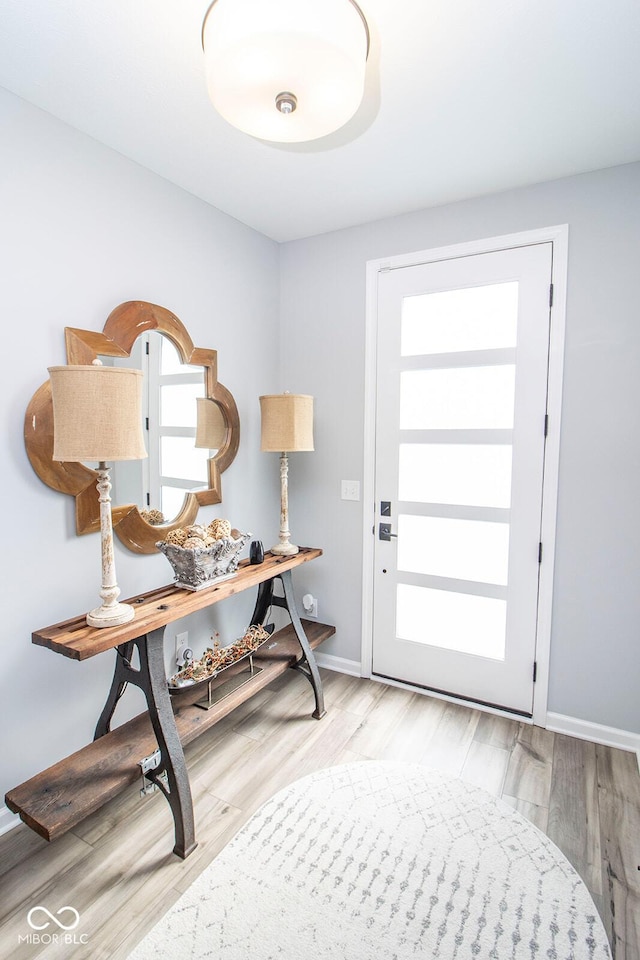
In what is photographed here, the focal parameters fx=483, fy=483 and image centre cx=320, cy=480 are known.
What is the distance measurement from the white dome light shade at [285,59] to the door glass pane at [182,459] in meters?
1.40

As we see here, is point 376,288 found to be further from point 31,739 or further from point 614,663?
point 31,739

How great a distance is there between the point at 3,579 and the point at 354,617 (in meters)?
1.85

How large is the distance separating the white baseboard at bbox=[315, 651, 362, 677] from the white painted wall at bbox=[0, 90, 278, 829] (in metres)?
1.18

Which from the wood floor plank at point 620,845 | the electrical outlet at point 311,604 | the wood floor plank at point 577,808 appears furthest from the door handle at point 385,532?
the wood floor plank at point 620,845

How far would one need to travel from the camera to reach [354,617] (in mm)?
2904

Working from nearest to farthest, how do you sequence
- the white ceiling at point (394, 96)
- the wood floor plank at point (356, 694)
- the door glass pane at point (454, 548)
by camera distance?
1. the white ceiling at point (394, 96)
2. the door glass pane at point (454, 548)
3. the wood floor plank at point (356, 694)

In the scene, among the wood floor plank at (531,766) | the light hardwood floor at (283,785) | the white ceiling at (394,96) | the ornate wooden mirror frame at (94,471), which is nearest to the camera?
the white ceiling at (394,96)

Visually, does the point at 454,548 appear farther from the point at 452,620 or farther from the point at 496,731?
the point at 496,731

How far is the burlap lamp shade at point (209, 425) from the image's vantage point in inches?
97.7

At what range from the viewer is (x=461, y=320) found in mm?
2453

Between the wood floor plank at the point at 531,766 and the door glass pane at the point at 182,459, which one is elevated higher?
the door glass pane at the point at 182,459

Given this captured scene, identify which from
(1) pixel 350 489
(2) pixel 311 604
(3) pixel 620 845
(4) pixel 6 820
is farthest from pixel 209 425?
(3) pixel 620 845

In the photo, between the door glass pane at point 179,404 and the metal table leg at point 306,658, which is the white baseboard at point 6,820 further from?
the door glass pane at point 179,404

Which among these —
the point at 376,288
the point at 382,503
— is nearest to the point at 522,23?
the point at 376,288
